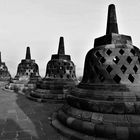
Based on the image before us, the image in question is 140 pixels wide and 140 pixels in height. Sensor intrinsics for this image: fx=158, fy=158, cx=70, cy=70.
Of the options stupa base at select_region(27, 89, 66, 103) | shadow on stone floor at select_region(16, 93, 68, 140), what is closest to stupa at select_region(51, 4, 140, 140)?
shadow on stone floor at select_region(16, 93, 68, 140)

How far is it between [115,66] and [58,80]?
560cm

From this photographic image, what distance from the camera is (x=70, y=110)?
16.5ft

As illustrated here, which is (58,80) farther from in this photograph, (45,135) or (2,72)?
A: (2,72)

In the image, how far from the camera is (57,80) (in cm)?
1012

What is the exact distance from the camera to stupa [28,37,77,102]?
949 cm

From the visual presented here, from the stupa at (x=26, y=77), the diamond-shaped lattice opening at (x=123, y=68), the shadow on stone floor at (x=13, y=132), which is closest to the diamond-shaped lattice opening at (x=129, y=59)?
the diamond-shaped lattice opening at (x=123, y=68)

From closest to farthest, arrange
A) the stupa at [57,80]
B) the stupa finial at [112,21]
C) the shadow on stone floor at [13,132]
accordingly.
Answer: the shadow on stone floor at [13,132] → the stupa finial at [112,21] → the stupa at [57,80]

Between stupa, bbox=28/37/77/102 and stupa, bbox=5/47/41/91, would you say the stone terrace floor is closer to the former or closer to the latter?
stupa, bbox=28/37/77/102

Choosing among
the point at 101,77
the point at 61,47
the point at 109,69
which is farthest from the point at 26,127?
the point at 61,47

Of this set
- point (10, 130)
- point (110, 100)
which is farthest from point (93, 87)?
point (10, 130)

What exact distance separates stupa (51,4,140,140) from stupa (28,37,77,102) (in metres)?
4.14

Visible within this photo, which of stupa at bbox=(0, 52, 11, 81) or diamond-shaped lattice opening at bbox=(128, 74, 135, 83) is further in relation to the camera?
stupa at bbox=(0, 52, 11, 81)

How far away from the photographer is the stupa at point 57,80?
9.49 m

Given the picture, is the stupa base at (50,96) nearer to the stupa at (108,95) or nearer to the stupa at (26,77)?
the stupa at (108,95)
